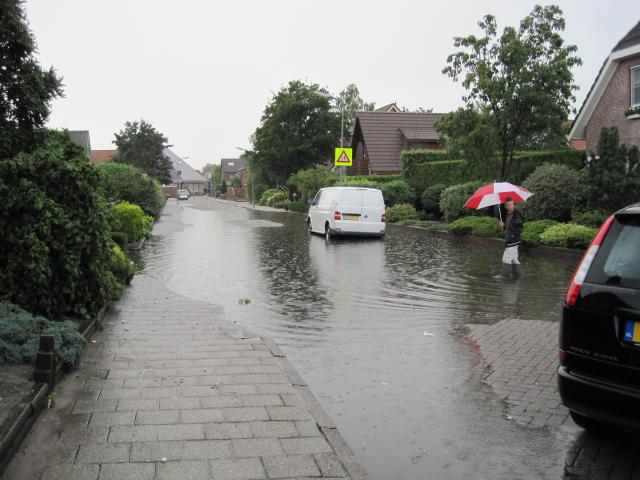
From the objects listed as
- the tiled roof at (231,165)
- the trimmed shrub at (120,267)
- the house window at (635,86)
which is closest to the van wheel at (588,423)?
the trimmed shrub at (120,267)

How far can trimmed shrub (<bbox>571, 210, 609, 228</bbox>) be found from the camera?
17.5 m

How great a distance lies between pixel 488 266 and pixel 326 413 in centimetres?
989

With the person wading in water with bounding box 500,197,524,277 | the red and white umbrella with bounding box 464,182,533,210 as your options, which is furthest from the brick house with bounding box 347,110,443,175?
the person wading in water with bounding box 500,197,524,277

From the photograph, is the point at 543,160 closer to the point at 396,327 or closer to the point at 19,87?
the point at 396,327

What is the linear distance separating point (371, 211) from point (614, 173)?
7.28 meters

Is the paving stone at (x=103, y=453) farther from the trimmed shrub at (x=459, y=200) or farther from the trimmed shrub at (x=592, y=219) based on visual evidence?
the trimmed shrub at (x=459, y=200)

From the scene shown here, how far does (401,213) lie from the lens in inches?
1188

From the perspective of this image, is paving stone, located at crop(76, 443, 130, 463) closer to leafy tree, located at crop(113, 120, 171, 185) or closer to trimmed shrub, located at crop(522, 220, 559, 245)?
trimmed shrub, located at crop(522, 220, 559, 245)

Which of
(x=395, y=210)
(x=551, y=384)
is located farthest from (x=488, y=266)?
(x=395, y=210)

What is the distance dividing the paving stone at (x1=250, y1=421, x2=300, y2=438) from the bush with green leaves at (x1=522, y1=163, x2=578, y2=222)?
17.0 m

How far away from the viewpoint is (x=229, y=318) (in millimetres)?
8328

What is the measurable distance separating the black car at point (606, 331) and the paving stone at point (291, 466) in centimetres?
163

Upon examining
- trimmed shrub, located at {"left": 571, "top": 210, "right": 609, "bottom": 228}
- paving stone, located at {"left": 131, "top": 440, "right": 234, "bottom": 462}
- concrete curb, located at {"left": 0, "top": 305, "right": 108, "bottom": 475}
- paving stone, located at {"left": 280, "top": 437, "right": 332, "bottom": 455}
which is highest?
trimmed shrub, located at {"left": 571, "top": 210, "right": 609, "bottom": 228}

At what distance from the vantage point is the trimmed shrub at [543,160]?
1016 inches
